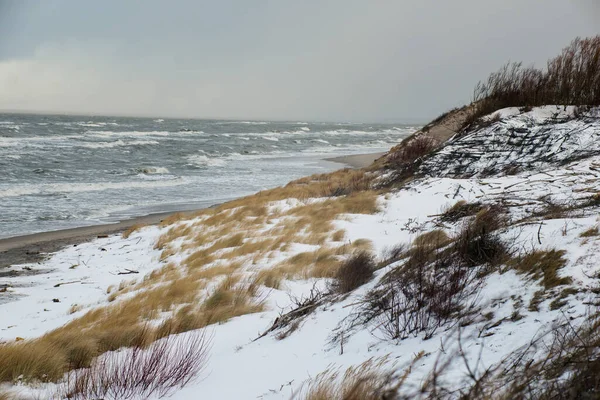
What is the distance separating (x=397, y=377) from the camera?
1.92 meters

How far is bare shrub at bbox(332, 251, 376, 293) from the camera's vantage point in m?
4.02

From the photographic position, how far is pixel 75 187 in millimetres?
17766

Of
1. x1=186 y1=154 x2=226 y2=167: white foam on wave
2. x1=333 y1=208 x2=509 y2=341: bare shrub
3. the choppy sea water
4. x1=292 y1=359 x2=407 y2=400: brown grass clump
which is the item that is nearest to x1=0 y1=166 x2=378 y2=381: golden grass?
x1=333 y1=208 x2=509 y2=341: bare shrub

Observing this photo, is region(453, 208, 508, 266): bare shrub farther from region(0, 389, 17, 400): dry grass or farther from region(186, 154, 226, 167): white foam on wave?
region(186, 154, 226, 167): white foam on wave

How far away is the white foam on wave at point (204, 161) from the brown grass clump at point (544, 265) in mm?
25468

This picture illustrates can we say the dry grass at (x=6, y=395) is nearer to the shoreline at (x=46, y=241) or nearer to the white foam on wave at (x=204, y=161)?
the shoreline at (x=46, y=241)

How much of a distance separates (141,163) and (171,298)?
22713 mm

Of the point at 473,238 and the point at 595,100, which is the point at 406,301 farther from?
the point at 595,100

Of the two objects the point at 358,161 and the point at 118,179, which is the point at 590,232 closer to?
the point at 118,179

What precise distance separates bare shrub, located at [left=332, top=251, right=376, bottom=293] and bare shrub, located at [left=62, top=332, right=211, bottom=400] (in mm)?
1683

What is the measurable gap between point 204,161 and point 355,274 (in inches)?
1014

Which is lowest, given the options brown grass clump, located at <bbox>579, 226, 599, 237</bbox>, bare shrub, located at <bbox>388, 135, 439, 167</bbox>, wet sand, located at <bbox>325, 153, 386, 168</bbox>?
wet sand, located at <bbox>325, 153, 386, 168</bbox>

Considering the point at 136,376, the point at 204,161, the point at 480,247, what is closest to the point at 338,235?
the point at 480,247

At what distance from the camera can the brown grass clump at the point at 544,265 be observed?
7.67 feet
